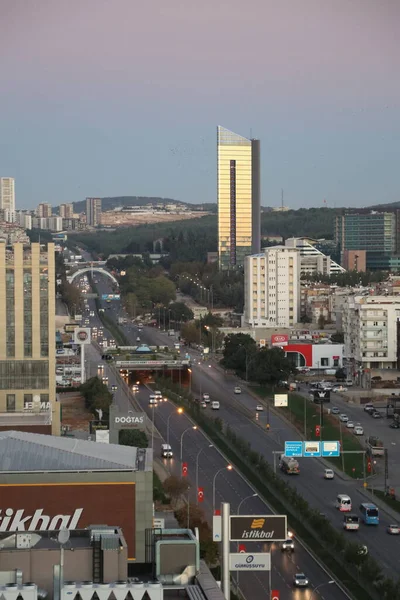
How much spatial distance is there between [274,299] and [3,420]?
40504 millimetres

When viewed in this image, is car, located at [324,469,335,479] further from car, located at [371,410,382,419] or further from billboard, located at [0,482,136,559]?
billboard, located at [0,482,136,559]

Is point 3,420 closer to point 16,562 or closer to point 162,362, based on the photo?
point 16,562

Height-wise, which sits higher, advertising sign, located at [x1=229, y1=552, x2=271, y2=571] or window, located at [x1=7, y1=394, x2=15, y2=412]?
window, located at [x1=7, y1=394, x2=15, y2=412]

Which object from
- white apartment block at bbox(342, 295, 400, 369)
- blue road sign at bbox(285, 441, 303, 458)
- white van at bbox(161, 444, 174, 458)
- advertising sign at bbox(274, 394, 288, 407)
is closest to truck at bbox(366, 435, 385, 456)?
blue road sign at bbox(285, 441, 303, 458)

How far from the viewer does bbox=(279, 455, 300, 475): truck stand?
3125 cm

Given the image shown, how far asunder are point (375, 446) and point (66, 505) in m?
17.1

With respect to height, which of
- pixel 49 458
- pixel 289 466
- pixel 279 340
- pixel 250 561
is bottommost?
pixel 289 466

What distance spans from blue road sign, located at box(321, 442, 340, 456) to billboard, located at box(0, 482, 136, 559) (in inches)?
450

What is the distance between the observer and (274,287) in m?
69.0

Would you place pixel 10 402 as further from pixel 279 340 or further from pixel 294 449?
pixel 279 340

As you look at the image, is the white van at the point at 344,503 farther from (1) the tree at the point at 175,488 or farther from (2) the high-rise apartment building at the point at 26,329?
(2) the high-rise apartment building at the point at 26,329

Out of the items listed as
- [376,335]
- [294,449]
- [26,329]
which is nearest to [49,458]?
[294,449]

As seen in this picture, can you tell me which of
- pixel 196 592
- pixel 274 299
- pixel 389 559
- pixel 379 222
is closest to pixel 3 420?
pixel 389 559

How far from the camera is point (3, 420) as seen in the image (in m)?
29.2
